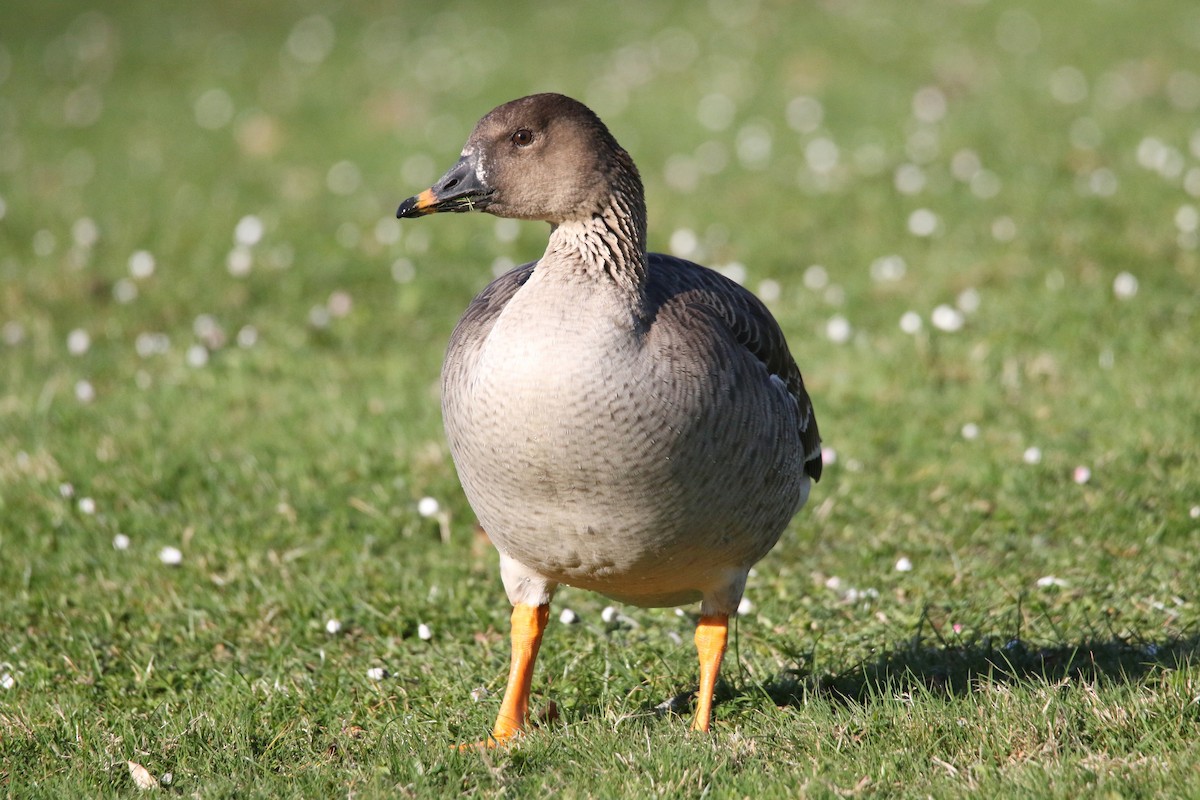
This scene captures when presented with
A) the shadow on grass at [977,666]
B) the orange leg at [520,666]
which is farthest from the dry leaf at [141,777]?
the shadow on grass at [977,666]

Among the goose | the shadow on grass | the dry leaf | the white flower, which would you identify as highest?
the goose

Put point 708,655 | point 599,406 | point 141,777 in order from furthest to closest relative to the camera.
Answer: point 708,655
point 141,777
point 599,406

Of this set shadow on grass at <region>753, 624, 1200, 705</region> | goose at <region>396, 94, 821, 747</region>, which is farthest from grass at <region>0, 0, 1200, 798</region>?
goose at <region>396, 94, 821, 747</region>

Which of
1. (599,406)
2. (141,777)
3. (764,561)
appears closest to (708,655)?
(599,406)

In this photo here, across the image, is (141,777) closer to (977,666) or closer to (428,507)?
(428,507)

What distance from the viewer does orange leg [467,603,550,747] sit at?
4340mm

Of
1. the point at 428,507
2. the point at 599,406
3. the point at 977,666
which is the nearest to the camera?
the point at 599,406

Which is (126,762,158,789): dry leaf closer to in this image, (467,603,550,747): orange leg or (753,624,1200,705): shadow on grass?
(467,603,550,747): orange leg

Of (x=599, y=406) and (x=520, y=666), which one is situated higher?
(x=599, y=406)

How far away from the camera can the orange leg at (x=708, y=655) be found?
432cm

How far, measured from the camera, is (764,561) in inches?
231

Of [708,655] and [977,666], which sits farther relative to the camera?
[977,666]

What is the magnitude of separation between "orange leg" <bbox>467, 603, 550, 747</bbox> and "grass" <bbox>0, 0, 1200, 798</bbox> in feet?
0.54

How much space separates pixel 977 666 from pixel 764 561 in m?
1.42
